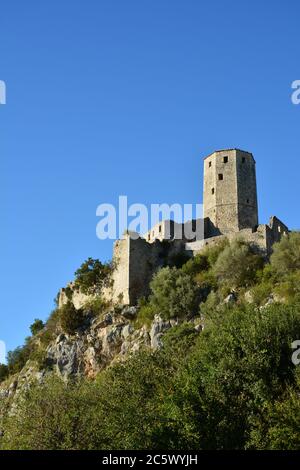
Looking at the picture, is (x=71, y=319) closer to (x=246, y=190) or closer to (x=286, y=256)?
(x=286, y=256)

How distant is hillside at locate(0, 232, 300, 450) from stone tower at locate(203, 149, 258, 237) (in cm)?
396

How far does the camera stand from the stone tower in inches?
2138

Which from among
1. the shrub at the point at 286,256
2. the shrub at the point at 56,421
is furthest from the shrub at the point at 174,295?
the shrub at the point at 56,421

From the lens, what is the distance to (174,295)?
47.0 meters

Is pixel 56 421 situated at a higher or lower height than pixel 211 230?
lower

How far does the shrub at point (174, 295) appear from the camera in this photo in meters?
47.0

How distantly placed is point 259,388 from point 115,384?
22.1 ft

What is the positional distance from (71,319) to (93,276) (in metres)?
3.52

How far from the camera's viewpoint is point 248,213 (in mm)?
54781

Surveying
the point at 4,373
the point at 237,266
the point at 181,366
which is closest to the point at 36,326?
the point at 4,373

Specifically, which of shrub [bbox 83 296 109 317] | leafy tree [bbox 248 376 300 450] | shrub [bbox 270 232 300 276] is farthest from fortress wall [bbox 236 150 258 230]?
leafy tree [bbox 248 376 300 450]

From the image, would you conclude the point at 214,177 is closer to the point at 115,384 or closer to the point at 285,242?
the point at 285,242

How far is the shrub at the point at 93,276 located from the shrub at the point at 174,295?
16.7ft

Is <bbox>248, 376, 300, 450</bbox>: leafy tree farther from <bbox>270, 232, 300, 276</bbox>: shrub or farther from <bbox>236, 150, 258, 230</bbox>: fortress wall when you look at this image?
<bbox>236, 150, 258, 230</bbox>: fortress wall
